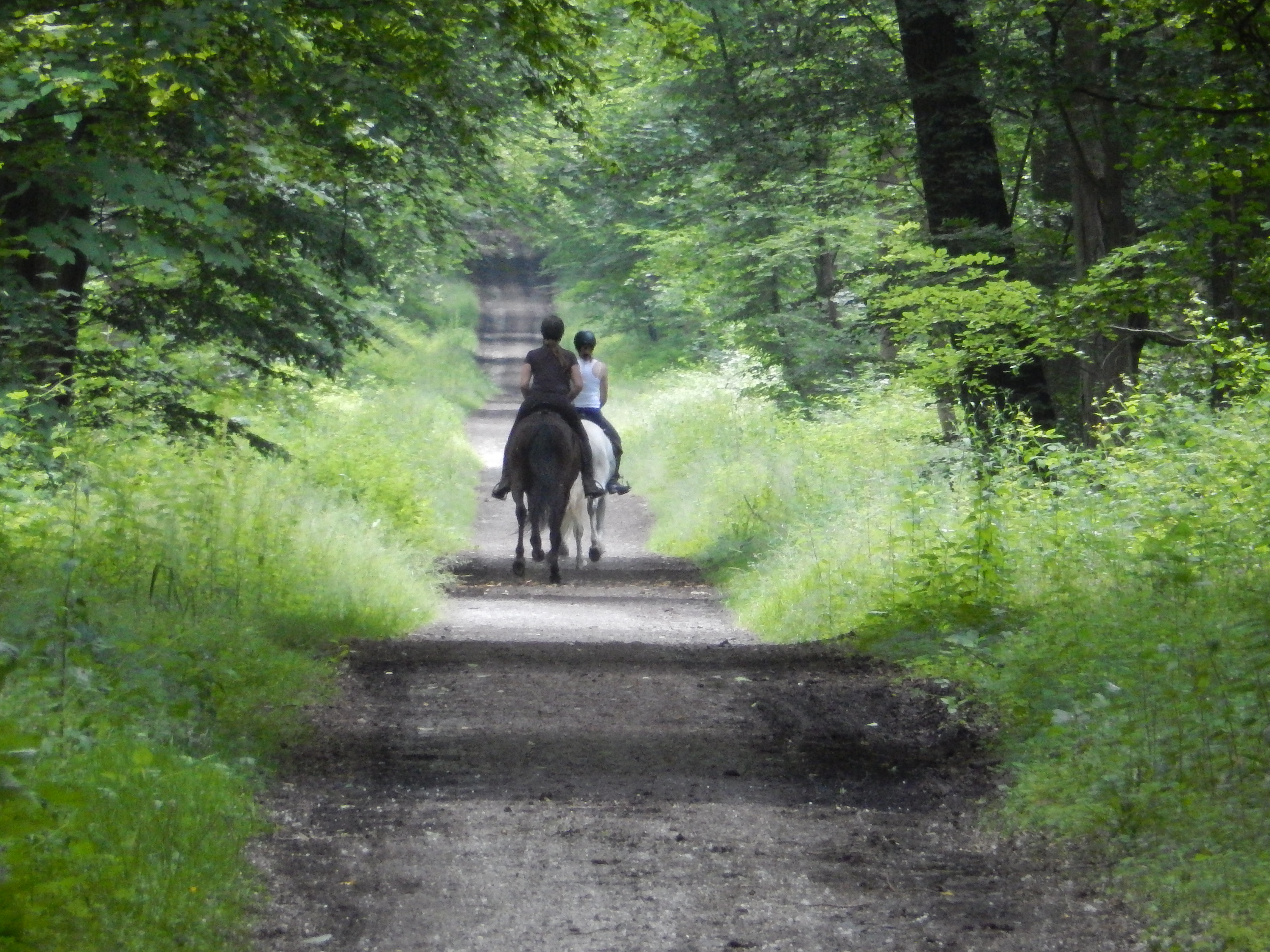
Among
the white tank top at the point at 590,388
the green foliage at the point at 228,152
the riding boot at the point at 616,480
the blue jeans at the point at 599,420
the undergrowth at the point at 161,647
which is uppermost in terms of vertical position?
the green foliage at the point at 228,152

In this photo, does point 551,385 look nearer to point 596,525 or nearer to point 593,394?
point 593,394

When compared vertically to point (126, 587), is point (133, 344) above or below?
above

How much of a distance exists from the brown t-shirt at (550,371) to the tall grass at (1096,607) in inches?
113

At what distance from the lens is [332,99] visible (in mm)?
9383

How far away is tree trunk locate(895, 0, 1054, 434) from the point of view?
41.9ft

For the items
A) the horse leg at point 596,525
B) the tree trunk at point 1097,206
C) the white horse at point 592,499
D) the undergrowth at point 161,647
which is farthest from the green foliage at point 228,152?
the horse leg at point 596,525

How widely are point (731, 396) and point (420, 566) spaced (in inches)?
580

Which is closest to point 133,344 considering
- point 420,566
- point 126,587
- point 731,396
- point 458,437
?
point 420,566

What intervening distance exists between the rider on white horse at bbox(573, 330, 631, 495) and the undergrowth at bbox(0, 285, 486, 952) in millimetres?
2640

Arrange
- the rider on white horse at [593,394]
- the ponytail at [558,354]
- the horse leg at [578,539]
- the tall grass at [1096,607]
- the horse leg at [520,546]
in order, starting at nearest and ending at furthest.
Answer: the tall grass at [1096,607] → the ponytail at [558,354] → the horse leg at [520,546] → the rider on white horse at [593,394] → the horse leg at [578,539]

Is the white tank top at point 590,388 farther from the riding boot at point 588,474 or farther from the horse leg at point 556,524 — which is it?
the horse leg at point 556,524

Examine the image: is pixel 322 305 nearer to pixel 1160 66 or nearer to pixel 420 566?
pixel 420 566

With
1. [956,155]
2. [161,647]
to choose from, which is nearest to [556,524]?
[956,155]

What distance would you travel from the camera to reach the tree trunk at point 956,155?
1276 centimetres
